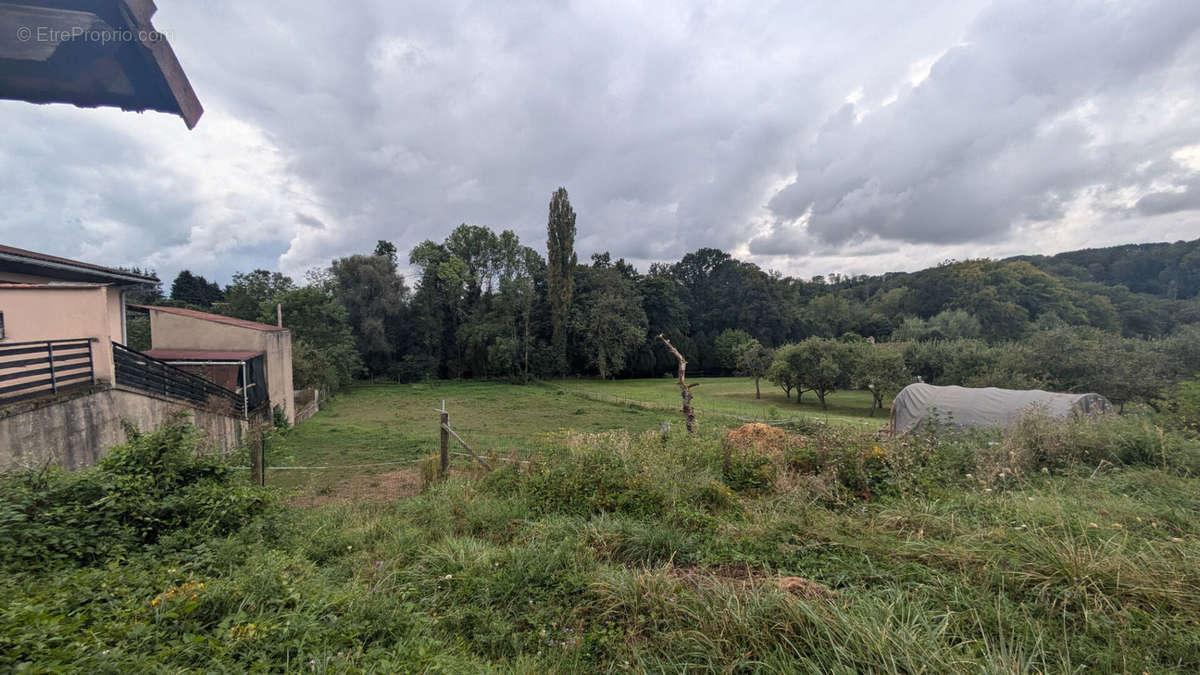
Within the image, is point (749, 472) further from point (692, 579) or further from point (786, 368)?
point (786, 368)

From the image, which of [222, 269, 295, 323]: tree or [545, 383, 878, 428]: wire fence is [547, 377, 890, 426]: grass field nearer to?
[545, 383, 878, 428]: wire fence

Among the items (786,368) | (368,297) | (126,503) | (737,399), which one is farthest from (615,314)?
(126,503)

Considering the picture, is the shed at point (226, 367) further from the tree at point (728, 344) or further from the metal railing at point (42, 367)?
the tree at point (728, 344)

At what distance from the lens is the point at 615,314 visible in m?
38.4

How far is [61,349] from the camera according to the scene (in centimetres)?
636

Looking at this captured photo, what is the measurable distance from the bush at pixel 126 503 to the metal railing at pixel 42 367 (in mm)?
2958

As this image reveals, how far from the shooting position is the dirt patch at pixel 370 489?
738 cm

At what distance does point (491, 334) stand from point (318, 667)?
36.1 meters

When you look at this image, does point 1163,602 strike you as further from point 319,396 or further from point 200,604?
point 319,396

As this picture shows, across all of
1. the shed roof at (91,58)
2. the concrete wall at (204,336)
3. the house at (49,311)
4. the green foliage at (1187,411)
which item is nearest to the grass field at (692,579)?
the shed roof at (91,58)

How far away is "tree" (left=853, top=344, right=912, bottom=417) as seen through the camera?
2308cm

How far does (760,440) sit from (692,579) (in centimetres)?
562

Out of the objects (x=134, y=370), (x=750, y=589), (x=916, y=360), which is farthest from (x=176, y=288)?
(x=916, y=360)

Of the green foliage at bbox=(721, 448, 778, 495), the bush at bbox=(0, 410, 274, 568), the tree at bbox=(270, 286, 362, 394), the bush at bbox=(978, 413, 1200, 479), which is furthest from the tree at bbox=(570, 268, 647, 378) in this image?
the bush at bbox=(0, 410, 274, 568)
